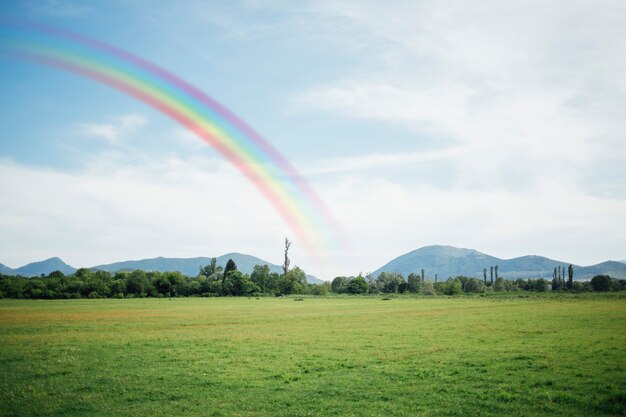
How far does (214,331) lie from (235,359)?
17.9 meters

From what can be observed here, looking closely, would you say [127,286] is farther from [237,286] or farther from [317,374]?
[317,374]

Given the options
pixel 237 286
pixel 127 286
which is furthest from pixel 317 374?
pixel 237 286

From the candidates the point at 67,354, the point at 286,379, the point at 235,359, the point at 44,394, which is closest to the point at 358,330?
the point at 235,359

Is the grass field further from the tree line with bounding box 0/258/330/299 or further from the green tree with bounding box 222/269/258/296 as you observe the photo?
the green tree with bounding box 222/269/258/296

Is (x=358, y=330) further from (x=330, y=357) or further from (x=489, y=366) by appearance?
(x=489, y=366)

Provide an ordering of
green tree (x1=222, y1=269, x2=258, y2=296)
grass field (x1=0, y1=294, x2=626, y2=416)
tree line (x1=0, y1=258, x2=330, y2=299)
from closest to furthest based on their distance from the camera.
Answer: grass field (x1=0, y1=294, x2=626, y2=416) < tree line (x1=0, y1=258, x2=330, y2=299) < green tree (x1=222, y1=269, x2=258, y2=296)

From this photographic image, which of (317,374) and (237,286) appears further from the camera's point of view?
(237,286)

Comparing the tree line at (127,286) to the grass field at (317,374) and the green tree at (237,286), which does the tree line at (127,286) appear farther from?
the grass field at (317,374)

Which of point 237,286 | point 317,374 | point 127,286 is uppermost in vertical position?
point 317,374

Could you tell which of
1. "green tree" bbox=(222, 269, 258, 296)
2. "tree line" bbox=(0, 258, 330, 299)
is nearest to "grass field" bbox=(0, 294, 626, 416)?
"tree line" bbox=(0, 258, 330, 299)

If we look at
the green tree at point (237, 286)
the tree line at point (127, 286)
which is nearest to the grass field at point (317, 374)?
the tree line at point (127, 286)

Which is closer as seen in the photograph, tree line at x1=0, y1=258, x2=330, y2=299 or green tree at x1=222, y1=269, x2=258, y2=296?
tree line at x1=0, y1=258, x2=330, y2=299

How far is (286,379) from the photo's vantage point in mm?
21312

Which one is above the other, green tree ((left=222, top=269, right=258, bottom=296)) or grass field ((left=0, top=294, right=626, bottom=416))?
grass field ((left=0, top=294, right=626, bottom=416))
